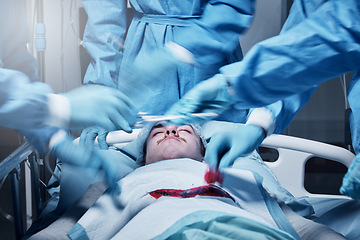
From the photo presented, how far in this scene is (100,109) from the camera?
1127mm

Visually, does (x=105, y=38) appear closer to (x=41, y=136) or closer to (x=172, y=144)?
(x=172, y=144)

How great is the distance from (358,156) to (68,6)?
189 centimetres

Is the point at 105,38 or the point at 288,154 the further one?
the point at 105,38

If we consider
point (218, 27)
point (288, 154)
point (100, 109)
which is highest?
point (218, 27)

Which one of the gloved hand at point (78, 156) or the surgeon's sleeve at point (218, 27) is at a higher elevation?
the surgeon's sleeve at point (218, 27)

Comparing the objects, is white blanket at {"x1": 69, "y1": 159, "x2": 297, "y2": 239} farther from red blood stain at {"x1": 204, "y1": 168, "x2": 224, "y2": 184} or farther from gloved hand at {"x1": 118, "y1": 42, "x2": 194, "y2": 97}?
gloved hand at {"x1": 118, "y1": 42, "x2": 194, "y2": 97}

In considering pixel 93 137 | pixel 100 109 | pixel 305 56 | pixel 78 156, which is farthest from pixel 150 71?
pixel 93 137

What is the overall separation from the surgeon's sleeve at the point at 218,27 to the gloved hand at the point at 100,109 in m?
0.46

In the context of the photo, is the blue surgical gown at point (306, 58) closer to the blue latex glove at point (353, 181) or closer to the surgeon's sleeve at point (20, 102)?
the blue latex glove at point (353, 181)

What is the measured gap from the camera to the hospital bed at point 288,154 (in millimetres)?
1705

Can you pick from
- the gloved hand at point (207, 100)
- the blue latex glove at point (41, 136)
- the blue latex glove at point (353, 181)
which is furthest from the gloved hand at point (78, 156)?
the blue latex glove at point (353, 181)

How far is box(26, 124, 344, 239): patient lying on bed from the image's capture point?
1.04 meters

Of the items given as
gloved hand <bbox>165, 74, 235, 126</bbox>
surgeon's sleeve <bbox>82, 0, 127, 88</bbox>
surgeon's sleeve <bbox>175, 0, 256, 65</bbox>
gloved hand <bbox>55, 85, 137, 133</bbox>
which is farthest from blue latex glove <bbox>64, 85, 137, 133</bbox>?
surgeon's sleeve <bbox>82, 0, 127, 88</bbox>

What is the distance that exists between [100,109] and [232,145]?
17.7 inches
